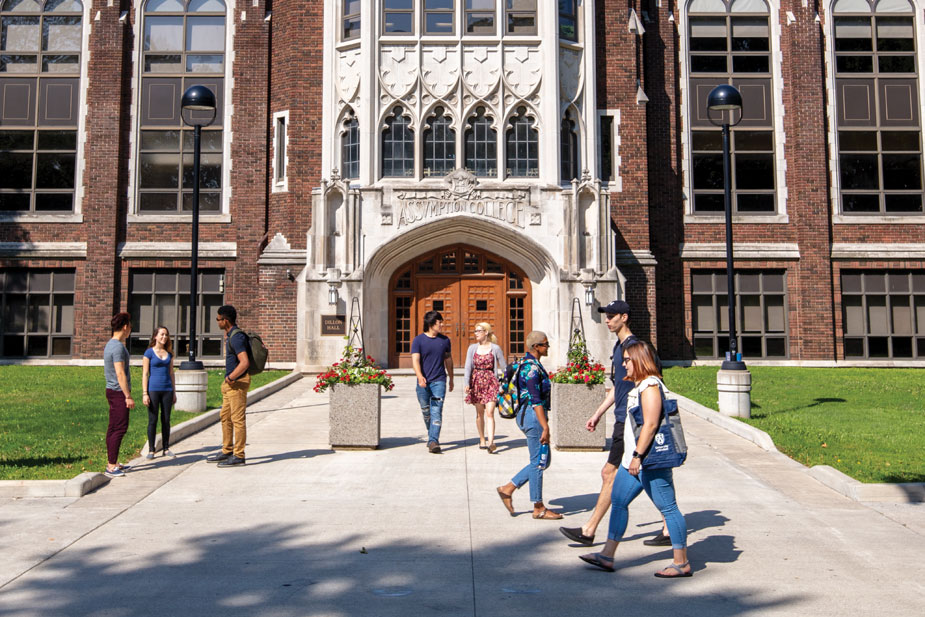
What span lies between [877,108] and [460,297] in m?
14.2

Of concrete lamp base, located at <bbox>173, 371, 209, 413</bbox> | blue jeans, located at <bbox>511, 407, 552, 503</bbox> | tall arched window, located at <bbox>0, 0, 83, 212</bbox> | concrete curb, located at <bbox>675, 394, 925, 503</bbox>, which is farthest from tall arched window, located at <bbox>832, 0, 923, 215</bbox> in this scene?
tall arched window, located at <bbox>0, 0, 83, 212</bbox>

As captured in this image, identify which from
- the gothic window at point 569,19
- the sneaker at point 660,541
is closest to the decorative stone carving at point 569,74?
the gothic window at point 569,19

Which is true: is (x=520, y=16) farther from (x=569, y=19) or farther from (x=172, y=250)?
(x=172, y=250)

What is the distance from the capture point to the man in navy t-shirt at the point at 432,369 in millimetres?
9484

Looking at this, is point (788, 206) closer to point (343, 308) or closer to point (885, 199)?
point (885, 199)

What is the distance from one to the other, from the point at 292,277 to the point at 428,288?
148 inches

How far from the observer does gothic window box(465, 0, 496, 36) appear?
20375 mm

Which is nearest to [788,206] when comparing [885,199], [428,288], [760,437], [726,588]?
[885,199]

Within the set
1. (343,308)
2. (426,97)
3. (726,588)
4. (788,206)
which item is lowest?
(726,588)

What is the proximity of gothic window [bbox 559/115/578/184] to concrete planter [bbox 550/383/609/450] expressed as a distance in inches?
469

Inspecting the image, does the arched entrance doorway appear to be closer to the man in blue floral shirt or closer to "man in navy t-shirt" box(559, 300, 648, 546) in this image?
the man in blue floral shirt

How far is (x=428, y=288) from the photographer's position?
21.2 meters

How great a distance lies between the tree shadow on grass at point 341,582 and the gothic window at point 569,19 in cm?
1771

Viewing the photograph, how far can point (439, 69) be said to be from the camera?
2027 cm
